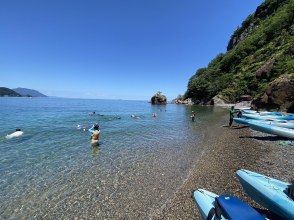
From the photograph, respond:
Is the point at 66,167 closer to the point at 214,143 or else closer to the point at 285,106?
the point at 214,143

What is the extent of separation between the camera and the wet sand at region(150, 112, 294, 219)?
982 centimetres

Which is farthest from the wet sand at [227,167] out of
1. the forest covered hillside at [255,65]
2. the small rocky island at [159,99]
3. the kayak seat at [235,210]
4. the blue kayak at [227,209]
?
the small rocky island at [159,99]

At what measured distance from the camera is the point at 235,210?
273 inches

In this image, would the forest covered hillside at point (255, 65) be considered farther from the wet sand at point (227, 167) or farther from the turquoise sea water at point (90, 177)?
the turquoise sea water at point (90, 177)

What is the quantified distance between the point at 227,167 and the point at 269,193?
519 cm

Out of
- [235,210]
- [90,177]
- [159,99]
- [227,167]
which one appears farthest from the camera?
[159,99]

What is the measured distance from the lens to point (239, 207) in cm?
709

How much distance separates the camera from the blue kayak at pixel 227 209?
6.73 metres

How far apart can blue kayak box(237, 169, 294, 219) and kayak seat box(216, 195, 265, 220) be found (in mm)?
1481

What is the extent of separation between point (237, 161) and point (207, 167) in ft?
7.22

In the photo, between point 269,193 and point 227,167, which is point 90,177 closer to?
point 227,167

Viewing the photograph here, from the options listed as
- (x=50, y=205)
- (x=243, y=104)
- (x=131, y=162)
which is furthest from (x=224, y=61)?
(x=50, y=205)

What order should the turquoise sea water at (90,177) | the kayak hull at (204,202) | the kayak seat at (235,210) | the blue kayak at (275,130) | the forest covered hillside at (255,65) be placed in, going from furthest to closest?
the forest covered hillside at (255,65) < the blue kayak at (275,130) < the turquoise sea water at (90,177) < the kayak hull at (204,202) < the kayak seat at (235,210)

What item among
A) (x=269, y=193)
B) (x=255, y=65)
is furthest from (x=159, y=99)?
(x=269, y=193)
